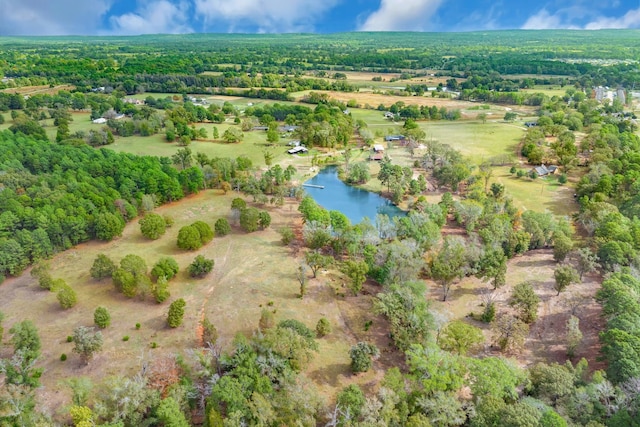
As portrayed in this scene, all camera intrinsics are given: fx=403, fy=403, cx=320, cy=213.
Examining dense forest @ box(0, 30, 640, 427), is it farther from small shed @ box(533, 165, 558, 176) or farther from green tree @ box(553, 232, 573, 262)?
small shed @ box(533, 165, 558, 176)

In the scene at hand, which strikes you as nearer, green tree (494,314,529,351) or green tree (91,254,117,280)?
green tree (494,314,529,351)

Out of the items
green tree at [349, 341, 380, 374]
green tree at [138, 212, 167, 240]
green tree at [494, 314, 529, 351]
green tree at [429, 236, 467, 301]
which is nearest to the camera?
green tree at [349, 341, 380, 374]

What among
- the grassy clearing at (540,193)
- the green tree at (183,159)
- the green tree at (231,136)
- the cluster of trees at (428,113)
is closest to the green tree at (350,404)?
the grassy clearing at (540,193)

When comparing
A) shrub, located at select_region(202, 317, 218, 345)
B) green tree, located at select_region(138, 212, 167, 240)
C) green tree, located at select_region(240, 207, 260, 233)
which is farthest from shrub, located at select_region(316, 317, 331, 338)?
green tree, located at select_region(138, 212, 167, 240)

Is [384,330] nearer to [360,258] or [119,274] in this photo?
[360,258]

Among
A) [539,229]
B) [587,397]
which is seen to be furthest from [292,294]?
[539,229]

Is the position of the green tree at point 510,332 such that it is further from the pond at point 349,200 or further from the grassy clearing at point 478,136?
the grassy clearing at point 478,136

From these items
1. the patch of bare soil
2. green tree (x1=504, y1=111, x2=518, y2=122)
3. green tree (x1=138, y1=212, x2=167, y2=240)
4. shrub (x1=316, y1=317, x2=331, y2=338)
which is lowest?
the patch of bare soil
